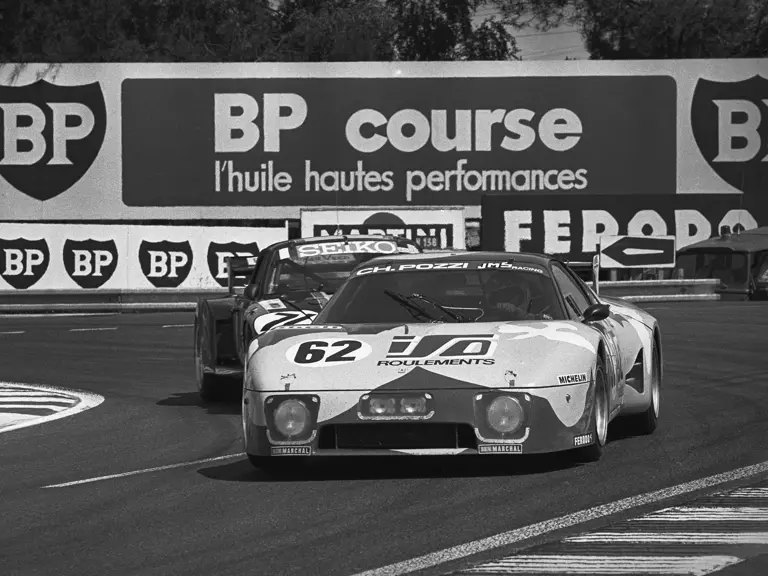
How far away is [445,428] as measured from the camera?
7930 mm

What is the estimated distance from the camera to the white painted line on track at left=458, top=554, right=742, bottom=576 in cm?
552

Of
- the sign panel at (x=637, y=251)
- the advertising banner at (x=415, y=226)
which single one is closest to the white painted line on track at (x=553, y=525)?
the sign panel at (x=637, y=251)

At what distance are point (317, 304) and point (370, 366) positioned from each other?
387cm

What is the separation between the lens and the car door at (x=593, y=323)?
9062 mm

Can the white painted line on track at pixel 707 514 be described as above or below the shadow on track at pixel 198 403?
above

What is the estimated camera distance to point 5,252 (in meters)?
27.2

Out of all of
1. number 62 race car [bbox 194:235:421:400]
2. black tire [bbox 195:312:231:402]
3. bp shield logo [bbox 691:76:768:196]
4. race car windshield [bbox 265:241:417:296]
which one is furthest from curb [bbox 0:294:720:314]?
black tire [bbox 195:312:231:402]

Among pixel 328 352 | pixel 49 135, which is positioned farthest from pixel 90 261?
pixel 328 352

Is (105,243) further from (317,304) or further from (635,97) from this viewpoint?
(317,304)

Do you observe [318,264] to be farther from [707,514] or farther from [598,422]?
[707,514]

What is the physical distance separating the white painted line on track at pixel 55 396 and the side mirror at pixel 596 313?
14.3ft

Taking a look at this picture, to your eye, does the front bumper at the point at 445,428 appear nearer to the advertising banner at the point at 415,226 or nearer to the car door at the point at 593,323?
the car door at the point at 593,323

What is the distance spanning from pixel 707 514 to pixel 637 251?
22.4 meters

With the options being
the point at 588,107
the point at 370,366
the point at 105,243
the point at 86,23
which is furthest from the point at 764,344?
the point at 86,23
